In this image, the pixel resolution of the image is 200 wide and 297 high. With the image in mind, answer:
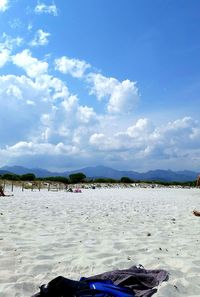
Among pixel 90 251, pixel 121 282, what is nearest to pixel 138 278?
pixel 121 282

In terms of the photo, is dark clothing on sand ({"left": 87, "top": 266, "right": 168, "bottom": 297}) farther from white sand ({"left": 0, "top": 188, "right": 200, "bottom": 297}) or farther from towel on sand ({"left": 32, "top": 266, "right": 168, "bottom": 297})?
white sand ({"left": 0, "top": 188, "right": 200, "bottom": 297})

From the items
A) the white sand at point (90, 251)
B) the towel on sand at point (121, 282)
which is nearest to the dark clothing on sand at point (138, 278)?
the towel on sand at point (121, 282)

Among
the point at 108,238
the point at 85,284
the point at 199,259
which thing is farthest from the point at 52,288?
the point at 108,238

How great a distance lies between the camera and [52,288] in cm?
459

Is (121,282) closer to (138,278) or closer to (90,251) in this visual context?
(138,278)

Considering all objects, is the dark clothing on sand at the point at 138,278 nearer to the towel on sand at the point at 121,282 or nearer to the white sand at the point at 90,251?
the towel on sand at the point at 121,282

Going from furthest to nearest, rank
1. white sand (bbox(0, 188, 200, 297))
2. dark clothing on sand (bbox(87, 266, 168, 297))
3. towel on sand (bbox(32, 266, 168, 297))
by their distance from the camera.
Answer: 1. white sand (bbox(0, 188, 200, 297))
2. dark clothing on sand (bbox(87, 266, 168, 297))
3. towel on sand (bbox(32, 266, 168, 297))

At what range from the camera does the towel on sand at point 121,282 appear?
4.57 metres

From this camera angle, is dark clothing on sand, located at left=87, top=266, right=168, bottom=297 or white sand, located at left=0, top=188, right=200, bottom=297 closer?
dark clothing on sand, located at left=87, top=266, right=168, bottom=297

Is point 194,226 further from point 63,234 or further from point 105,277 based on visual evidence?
point 105,277

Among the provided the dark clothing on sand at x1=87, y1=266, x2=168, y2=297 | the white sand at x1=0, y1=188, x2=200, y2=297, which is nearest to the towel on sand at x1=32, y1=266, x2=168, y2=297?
the dark clothing on sand at x1=87, y1=266, x2=168, y2=297

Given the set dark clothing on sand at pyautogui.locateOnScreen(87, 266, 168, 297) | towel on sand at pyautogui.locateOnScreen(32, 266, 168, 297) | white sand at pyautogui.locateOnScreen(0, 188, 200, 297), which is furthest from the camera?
white sand at pyautogui.locateOnScreen(0, 188, 200, 297)

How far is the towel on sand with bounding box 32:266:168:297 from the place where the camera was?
4.57m

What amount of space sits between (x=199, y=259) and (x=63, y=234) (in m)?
3.61
